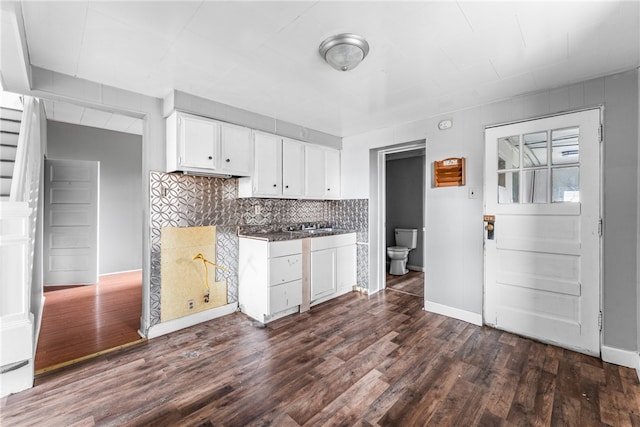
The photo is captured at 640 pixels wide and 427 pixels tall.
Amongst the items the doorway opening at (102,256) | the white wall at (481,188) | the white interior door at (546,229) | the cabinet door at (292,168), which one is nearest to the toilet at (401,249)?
the white wall at (481,188)

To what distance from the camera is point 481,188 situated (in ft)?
9.59

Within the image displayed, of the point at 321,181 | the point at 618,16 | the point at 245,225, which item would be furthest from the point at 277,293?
the point at 618,16

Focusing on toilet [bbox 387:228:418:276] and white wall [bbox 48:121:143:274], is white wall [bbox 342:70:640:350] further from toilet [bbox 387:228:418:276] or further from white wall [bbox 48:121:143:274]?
white wall [bbox 48:121:143:274]

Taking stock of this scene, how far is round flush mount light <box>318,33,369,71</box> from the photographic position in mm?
1807

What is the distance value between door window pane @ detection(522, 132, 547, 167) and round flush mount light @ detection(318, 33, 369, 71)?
1.86 meters

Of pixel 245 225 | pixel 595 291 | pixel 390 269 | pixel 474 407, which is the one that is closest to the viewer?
pixel 474 407

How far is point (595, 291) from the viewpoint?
2328mm

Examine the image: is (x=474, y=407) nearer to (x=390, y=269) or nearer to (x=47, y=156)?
(x=390, y=269)

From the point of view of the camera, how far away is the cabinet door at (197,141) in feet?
8.80

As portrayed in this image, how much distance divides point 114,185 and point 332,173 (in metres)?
3.94

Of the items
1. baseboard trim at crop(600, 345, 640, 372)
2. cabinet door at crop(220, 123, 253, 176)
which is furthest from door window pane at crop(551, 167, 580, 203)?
cabinet door at crop(220, 123, 253, 176)

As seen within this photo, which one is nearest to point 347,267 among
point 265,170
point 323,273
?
Answer: point 323,273

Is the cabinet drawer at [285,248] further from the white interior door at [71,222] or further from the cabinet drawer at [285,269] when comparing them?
the white interior door at [71,222]

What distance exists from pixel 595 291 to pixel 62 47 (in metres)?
4.48
